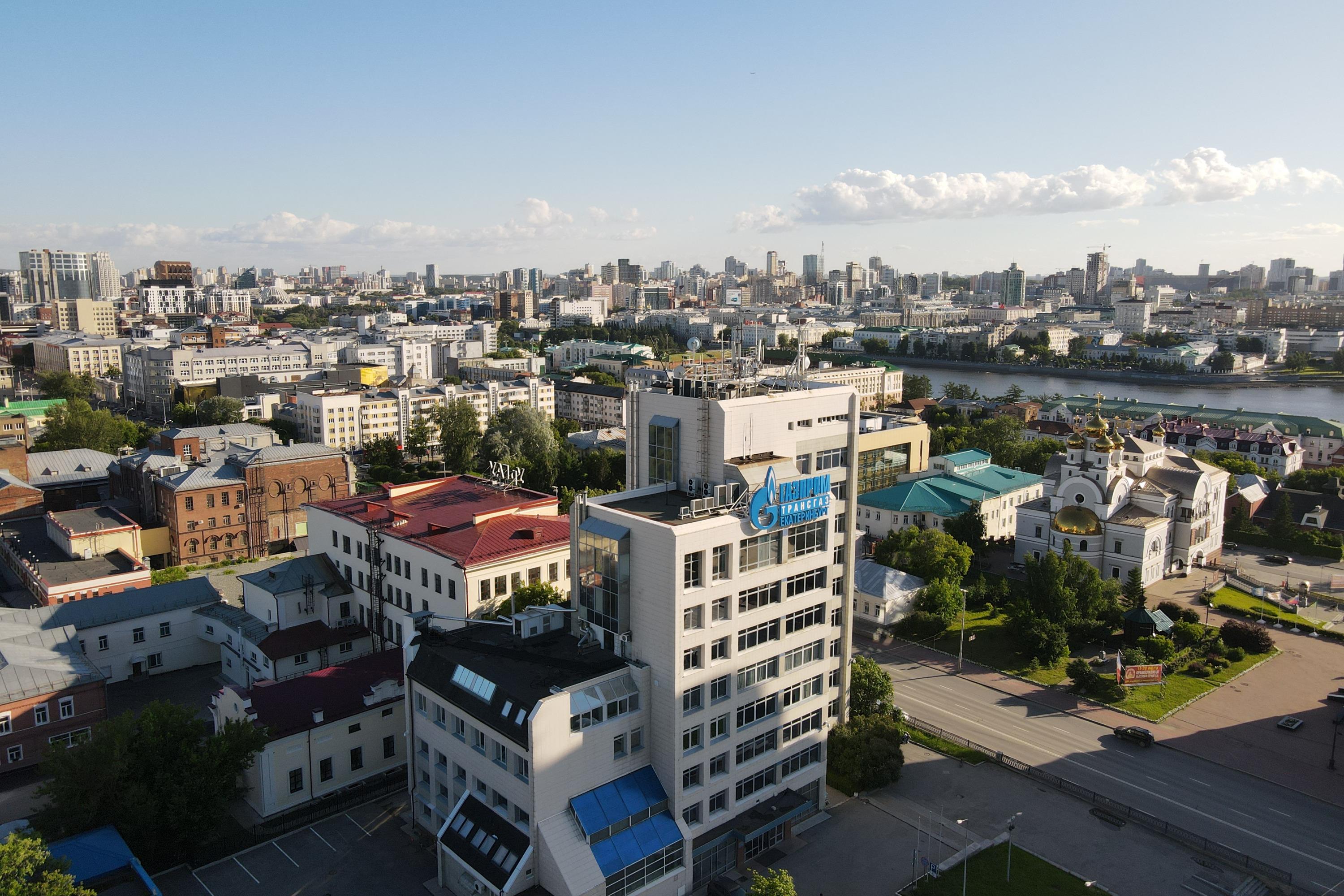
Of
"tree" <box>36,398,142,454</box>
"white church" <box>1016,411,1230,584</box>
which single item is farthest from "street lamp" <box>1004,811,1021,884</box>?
"tree" <box>36,398,142,454</box>

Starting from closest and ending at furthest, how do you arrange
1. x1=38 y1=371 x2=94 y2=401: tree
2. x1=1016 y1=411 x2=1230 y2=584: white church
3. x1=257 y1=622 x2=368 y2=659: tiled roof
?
x1=257 y1=622 x2=368 y2=659: tiled roof
x1=1016 y1=411 x2=1230 y2=584: white church
x1=38 y1=371 x2=94 y2=401: tree

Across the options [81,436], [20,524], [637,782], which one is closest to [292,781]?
[637,782]

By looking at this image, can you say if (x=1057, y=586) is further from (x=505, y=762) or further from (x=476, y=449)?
(x=476, y=449)

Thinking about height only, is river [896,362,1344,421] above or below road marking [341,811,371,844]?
below

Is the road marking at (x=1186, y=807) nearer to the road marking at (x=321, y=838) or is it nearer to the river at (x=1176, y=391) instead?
the road marking at (x=321, y=838)

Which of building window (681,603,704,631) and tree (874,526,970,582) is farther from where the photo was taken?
tree (874,526,970,582)

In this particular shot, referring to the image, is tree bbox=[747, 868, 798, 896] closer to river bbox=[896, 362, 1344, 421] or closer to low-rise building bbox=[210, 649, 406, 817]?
low-rise building bbox=[210, 649, 406, 817]
